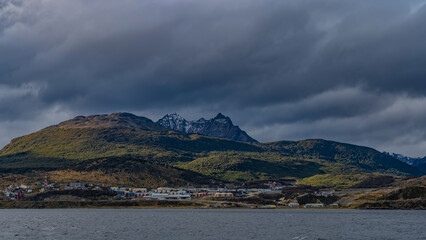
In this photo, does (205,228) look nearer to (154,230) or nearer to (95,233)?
(154,230)

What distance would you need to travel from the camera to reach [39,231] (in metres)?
140

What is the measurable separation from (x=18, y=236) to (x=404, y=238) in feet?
332

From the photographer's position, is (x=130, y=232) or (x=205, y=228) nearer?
(x=130, y=232)

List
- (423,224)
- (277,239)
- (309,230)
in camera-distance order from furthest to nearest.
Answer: (423,224) → (309,230) → (277,239)

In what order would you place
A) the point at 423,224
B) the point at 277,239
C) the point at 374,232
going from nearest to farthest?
the point at 277,239, the point at 374,232, the point at 423,224

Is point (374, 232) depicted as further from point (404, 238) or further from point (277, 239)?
point (277, 239)

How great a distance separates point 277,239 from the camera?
120 meters

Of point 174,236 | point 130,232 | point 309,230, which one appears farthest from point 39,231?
point 309,230

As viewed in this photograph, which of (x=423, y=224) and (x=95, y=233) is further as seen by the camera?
(x=423, y=224)

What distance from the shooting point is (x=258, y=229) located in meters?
148

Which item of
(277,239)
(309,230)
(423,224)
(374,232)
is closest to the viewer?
(277,239)

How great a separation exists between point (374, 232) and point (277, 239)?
33558mm

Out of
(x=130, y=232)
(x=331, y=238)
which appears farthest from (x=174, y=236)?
(x=331, y=238)

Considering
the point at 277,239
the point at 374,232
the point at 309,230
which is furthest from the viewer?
the point at 309,230
